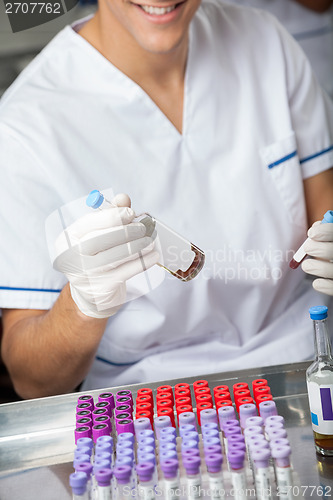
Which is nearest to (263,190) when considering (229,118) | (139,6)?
(229,118)

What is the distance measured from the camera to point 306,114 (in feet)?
4.33

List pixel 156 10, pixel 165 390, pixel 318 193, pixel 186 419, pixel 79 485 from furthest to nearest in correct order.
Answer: pixel 318 193, pixel 156 10, pixel 165 390, pixel 186 419, pixel 79 485

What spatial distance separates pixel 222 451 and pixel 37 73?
2.08 feet

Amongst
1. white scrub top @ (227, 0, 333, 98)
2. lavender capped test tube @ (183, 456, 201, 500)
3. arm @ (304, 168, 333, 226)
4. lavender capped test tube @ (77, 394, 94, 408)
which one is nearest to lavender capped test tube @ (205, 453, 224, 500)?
lavender capped test tube @ (183, 456, 201, 500)

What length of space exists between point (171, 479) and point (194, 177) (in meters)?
0.53

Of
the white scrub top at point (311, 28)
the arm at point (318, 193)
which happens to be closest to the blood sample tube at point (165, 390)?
the arm at point (318, 193)

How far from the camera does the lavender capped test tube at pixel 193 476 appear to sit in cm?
79

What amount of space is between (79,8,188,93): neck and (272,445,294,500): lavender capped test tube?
66 centimetres

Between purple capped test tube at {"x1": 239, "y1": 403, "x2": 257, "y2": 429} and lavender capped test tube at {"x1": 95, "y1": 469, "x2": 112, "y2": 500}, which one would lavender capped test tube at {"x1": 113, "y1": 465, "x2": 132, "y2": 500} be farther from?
purple capped test tube at {"x1": 239, "y1": 403, "x2": 257, "y2": 429}

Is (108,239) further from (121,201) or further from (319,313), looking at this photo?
(319,313)

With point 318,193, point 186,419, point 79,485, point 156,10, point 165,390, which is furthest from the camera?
point 318,193

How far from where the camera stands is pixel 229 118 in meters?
1.23

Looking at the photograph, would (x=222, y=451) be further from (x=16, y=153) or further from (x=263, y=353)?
(x=16, y=153)

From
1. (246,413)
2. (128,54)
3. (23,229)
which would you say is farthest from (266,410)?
(128,54)
